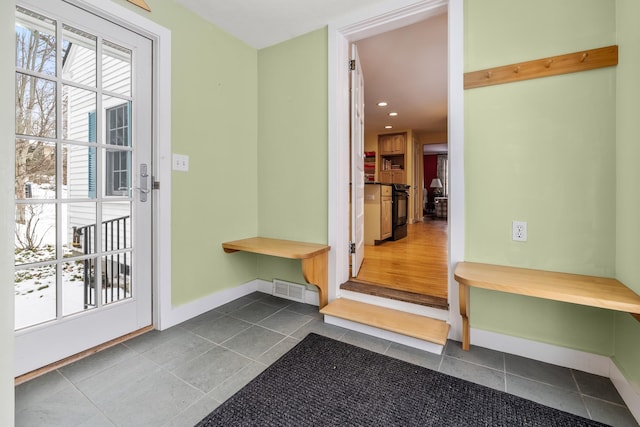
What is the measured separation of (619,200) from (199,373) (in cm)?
240

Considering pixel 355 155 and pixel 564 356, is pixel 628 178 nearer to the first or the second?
pixel 564 356

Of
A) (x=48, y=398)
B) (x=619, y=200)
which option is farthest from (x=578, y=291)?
(x=48, y=398)

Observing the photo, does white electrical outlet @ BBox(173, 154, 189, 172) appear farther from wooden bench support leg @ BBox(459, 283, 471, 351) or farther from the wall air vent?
wooden bench support leg @ BBox(459, 283, 471, 351)

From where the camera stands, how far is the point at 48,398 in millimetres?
1328

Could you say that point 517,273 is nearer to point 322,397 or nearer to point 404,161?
point 322,397

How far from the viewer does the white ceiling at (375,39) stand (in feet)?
7.01

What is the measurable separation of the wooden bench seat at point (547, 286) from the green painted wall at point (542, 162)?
12 cm

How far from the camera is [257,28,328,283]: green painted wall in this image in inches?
96.6

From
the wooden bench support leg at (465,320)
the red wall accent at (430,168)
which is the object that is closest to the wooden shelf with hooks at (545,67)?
the wooden bench support leg at (465,320)

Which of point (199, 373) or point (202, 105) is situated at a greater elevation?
point (202, 105)

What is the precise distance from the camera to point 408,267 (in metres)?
2.98

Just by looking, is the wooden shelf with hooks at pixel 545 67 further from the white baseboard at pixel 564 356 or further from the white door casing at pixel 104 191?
the white door casing at pixel 104 191

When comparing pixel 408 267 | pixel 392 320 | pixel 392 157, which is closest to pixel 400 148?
pixel 392 157

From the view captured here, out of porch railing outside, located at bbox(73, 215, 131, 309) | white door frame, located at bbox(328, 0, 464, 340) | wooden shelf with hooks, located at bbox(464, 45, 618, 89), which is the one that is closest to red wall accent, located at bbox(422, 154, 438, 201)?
white door frame, located at bbox(328, 0, 464, 340)
